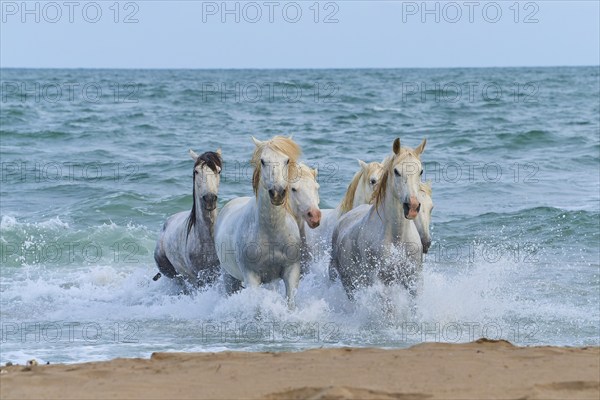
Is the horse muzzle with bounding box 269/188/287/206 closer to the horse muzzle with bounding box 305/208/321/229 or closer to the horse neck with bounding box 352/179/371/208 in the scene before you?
the horse muzzle with bounding box 305/208/321/229

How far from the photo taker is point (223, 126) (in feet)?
84.9

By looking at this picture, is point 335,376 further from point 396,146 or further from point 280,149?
point 280,149

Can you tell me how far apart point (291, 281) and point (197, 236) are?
4.16ft

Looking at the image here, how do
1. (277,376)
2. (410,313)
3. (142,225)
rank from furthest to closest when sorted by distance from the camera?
(142,225) → (410,313) → (277,376)

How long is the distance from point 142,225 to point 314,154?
6.80m

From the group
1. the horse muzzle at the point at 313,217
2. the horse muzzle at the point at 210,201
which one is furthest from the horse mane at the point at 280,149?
the horse muzzle at the point at 210,201

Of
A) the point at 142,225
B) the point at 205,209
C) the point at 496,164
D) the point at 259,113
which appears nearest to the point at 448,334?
the point at 205,209

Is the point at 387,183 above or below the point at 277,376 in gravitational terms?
above

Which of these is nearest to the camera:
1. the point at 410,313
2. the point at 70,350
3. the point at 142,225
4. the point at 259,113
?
the point at 70,350

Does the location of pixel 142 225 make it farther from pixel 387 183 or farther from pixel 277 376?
pixel 277 376

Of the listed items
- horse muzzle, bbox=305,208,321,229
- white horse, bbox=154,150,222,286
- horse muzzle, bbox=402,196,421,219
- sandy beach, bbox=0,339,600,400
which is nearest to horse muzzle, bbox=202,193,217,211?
white horse, bbox=154,150,222,286

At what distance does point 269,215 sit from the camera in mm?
7016

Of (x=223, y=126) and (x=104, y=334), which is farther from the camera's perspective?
(x=223, y=126)

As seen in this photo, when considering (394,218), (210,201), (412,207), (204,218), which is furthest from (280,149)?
(204,218)
